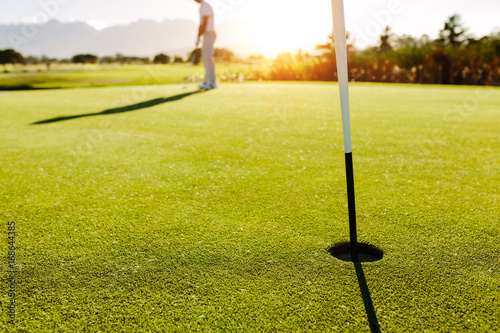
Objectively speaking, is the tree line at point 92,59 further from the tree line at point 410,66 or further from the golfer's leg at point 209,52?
the golfer's leg at point 209,52

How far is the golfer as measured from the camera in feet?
35.0

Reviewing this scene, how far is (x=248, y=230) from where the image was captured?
2518 millimetres

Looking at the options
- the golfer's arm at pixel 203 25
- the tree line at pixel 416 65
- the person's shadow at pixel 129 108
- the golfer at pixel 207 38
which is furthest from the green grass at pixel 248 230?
the tree line at pixel 416 65

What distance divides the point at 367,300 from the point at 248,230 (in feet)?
3.12

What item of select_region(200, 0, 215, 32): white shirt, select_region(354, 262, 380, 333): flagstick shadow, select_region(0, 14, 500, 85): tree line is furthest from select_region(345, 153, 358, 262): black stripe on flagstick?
select_region(0, 14, 500, 85): tree line

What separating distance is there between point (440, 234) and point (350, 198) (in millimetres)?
791

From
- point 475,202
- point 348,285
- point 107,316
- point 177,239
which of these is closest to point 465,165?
point 475,202

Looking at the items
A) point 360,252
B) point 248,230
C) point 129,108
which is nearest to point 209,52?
point 129,108

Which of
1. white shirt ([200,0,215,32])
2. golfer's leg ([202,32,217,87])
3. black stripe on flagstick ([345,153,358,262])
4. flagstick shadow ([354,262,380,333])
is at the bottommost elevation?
flagstick shadow ([354,262,380,333])

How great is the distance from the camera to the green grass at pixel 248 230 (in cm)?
174

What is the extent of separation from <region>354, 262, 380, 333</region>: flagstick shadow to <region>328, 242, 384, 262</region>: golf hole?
0.22 metres

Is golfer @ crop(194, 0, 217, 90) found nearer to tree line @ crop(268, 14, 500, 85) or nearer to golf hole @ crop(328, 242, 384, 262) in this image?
golf hole @ crop(328, 242, 384, 262)

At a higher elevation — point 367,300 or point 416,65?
point 416,65

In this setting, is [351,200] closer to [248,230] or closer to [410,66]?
[248,230]
